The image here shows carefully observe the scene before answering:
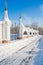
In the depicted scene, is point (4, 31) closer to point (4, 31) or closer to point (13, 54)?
point (4, 31)

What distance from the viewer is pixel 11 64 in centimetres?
720

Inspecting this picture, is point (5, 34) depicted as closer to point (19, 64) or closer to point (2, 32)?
point (2, 32)

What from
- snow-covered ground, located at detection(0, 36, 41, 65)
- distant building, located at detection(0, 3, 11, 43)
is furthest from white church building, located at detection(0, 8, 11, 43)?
snow-covered ground, located at detection(0, 36, 41, 65)

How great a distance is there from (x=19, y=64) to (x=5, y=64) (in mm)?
679

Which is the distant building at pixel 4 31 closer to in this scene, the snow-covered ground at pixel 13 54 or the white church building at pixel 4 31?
the white church building at pixel 4 31

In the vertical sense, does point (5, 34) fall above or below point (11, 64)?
above

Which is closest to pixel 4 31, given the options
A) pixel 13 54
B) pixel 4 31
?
pixel 4 31

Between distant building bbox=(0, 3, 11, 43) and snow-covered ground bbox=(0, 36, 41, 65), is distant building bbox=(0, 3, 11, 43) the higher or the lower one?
the higher one

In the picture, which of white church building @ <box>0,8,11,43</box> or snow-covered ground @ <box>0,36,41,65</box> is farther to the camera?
white church building @ <box>0,8,11,43</box>

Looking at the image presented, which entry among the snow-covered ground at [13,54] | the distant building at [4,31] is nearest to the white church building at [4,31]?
the distant building at [4,31]

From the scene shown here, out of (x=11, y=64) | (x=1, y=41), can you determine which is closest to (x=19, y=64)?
(x=11, y=64)

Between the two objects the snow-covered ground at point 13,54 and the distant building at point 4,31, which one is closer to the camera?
the snow-covered ground at point 13,54

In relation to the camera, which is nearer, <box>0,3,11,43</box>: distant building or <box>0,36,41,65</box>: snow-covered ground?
<box>0,36,41,65</box>: snow-covered ground

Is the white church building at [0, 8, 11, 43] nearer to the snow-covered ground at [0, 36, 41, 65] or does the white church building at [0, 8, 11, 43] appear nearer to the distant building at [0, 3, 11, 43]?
the distant building at [0, 3, 11, 43]
